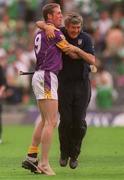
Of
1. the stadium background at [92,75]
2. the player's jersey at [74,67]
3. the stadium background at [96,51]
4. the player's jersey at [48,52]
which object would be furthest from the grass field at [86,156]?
the stadium background at [96,51]

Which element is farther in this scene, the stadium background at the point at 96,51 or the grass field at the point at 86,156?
the stadium background at the point at 96,51

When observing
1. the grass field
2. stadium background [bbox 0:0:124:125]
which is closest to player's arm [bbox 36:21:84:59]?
the grass field

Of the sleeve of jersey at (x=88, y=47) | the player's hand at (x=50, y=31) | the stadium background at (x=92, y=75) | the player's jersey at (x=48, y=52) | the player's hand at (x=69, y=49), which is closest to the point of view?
the player's hand at (x=50, y=31)

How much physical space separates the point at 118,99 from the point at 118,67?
122 centimetres

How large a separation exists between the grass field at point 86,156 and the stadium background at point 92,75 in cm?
2

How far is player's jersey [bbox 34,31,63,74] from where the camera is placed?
37.9ft

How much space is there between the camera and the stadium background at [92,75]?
19047 millimetres

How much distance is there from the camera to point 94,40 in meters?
27.0

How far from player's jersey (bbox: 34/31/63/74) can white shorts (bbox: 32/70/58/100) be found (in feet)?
0.25

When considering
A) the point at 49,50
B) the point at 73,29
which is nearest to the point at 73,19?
the point at 73,29

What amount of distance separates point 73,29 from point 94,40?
15061 millimetres

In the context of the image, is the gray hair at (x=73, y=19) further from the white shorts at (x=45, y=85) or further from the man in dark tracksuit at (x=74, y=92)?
the white shorts at (x=45, y=85)

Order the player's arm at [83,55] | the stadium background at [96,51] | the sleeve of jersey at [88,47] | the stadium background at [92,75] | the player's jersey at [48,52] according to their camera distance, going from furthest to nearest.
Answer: the stadium background at [96,51], the stadium background at [92,75], the sleeve of jersey at [88,47], the player's arm at [83,55], the player's jersey at [48,52]

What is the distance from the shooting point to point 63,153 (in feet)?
41.2
